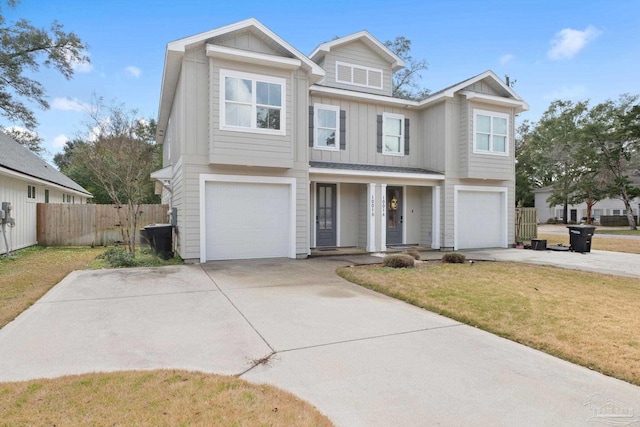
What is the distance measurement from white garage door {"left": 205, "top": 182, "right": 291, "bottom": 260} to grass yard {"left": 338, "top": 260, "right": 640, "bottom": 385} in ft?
9.16

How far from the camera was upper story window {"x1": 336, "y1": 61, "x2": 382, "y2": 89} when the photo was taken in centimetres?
1346

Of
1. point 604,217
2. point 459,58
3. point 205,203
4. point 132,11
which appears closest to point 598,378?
point 205,203

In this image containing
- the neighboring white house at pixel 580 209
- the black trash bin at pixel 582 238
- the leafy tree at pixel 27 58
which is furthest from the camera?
the neighboring white house at pixel 580 209

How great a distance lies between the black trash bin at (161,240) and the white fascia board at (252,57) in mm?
5117

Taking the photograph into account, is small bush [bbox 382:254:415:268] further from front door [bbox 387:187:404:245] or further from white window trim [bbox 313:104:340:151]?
white window trim [bbox 313:104:340:151]

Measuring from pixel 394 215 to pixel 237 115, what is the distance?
711 centimetres

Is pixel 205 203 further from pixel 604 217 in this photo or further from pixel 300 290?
pixel 604 217

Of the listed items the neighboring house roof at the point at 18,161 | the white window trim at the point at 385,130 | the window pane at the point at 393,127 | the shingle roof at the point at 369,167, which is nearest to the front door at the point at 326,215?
the shingle roof at the point at 369,167

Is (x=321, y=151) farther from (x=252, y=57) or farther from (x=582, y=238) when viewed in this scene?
(x=582, y=238)

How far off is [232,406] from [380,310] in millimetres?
3179

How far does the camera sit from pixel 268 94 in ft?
32.1

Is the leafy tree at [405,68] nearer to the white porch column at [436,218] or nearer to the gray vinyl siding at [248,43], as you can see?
the white porch column at [436,218]

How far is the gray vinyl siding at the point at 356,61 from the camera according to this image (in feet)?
43.6

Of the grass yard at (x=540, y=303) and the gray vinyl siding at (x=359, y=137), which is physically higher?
the gray vinyl siding at (x=359, y=137)
